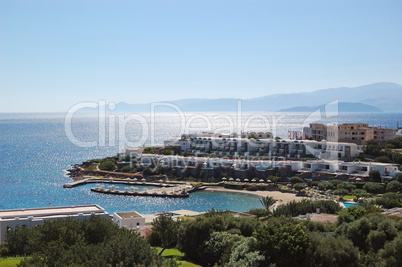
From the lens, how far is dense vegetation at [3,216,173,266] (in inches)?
511

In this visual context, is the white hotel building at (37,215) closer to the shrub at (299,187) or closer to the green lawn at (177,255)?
the green lawn at (177,255)

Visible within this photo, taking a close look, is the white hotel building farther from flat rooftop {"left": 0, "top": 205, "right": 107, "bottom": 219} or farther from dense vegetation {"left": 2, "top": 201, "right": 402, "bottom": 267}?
dense vegetation {"left": 2, "top": 201, "right": 402, "bottom": 267}

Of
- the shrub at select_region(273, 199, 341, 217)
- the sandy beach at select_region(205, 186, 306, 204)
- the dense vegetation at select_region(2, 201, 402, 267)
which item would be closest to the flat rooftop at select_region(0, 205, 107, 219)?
the dense vegetation at select_region(2, 201, 402, 267)

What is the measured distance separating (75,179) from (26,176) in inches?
333

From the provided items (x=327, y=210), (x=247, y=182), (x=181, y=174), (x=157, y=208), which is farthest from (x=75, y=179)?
(x=327, y=210)

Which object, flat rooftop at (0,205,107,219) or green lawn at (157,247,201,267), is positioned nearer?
green lawn at (157,247,201,267)

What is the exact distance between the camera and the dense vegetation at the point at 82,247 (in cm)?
1298

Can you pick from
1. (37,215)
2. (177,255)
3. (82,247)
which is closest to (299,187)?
(177,255)

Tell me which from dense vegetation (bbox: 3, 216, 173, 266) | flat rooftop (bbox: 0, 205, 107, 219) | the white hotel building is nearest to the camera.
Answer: dense vegetation (bbox: 3, 216, 173, 266)

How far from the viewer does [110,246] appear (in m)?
13.7

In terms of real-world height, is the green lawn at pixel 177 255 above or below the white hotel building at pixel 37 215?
below

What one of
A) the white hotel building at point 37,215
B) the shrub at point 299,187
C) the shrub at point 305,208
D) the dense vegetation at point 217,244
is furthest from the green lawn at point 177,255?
the shrub at point 299,187

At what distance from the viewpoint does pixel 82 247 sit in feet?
46.1

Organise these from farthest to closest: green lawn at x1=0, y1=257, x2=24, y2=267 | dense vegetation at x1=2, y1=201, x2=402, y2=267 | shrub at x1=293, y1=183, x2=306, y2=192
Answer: shrub at x1=293, y1=183, x2=306, y2=192 → green lawn at x1=0, y1=257, x2=24, y2=267 → dense vegetation at x1=2, y1=201, x2=402, y2=267
